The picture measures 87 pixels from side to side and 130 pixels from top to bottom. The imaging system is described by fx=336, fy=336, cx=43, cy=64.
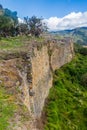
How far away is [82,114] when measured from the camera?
116ft

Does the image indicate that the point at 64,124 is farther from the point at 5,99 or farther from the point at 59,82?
the point at 5,99

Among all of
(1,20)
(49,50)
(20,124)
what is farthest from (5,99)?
(1,20)

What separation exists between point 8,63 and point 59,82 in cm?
2127

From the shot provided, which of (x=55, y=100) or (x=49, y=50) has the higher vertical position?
(x=49, y=50)

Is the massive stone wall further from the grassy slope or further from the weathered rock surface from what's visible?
the grassy slope

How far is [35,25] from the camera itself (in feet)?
170

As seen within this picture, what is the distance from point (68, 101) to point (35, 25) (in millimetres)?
18486

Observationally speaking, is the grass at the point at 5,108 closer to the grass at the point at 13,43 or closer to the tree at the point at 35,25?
the grass at the point at 13,43

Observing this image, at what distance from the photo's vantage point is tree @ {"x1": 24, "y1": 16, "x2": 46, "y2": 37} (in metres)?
50.9

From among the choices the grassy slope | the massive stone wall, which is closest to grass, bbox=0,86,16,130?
the massive stone wall

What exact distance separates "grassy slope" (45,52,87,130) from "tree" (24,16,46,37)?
7.24 meters

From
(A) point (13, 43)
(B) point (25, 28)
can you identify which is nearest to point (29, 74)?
(A) point (13, 43)

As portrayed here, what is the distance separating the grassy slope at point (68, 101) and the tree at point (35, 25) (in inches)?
285

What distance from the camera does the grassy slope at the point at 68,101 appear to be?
3152 cm
